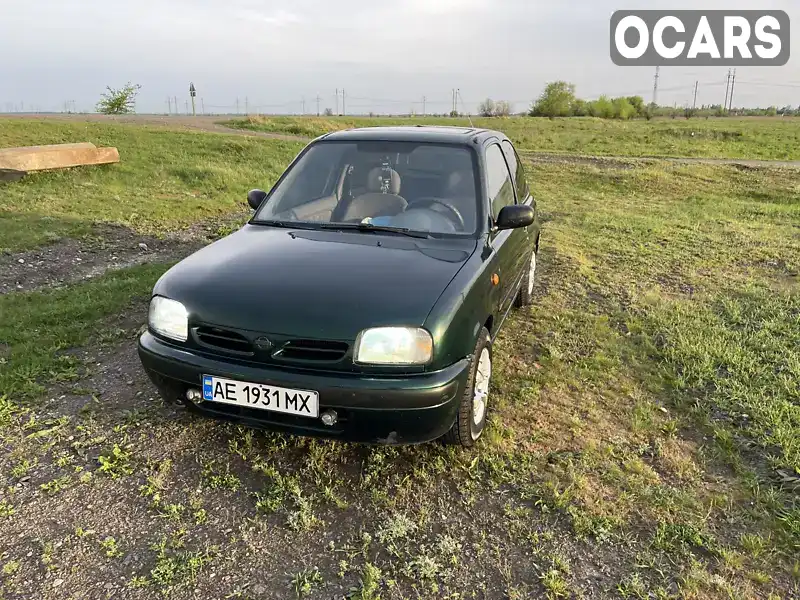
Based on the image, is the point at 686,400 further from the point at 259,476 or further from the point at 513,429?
→ the point at 259,476

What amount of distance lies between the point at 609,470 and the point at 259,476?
1.71 m

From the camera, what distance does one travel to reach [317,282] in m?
2.57

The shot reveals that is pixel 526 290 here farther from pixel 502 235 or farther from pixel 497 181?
Result: pixel 502 235

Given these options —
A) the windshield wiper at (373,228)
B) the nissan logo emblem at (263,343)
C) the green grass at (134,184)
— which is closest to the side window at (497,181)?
the windshield wiper at (373,228)

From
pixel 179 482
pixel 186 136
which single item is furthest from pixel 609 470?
pixel 186 136

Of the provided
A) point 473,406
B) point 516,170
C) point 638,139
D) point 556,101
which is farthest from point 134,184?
point 556,101

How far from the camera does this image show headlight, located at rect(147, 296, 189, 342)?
257 centimetres

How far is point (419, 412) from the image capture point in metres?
2.35

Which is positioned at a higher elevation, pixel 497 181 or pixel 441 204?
pixel 497 181

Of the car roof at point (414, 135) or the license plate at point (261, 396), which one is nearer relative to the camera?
the license plate at point (261, 396)

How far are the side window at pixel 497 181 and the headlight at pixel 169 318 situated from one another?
6.16 feet

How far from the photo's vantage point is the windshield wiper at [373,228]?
3.18 m

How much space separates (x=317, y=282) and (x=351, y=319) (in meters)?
0.32

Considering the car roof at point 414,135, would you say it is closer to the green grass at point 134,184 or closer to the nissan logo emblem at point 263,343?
the nissan logo emblem at point 263,343
